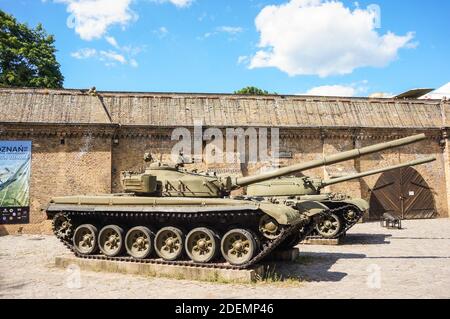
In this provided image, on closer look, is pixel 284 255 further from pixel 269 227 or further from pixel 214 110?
pixel 214 110

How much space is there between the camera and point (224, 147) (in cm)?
2028

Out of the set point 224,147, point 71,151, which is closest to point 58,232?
point 71,151

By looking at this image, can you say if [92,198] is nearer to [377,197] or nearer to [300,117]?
[300,117]

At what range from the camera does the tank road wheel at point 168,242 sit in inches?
367

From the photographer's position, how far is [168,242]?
9.48 metres

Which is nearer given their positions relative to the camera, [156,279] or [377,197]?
[156,279]

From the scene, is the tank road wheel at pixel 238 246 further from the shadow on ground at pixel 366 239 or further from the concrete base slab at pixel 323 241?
the shadow on ground at pixel 366 239

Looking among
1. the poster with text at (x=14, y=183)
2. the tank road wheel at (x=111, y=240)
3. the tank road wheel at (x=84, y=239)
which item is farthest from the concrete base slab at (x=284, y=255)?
the poster with text at (x=14, y=183)

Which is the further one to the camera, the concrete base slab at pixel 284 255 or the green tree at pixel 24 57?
the green tree at pixel 24 57

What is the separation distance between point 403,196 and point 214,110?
423 inches

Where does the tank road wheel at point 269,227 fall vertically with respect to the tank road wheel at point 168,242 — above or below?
above

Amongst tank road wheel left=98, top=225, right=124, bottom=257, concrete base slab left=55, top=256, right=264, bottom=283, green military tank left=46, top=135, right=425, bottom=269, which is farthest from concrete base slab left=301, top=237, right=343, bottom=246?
tank road wheel left=98, top=225, right=124, bottom=257

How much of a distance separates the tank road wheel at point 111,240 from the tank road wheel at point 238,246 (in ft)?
8.76
